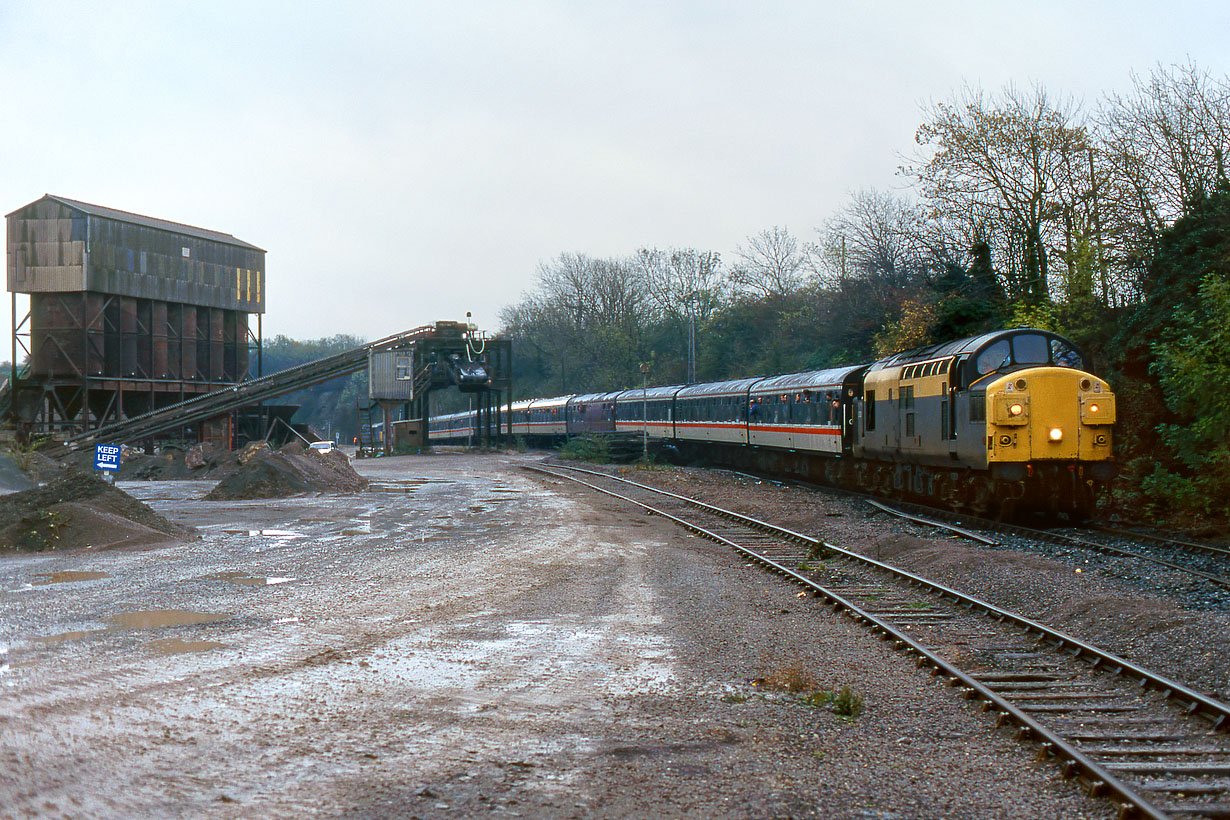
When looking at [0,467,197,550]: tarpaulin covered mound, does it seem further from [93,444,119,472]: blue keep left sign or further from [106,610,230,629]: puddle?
[106,610,230,629]: puddle

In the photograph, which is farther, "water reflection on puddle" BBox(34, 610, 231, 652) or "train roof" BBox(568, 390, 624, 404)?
"train roof" BBox(568, 390, 624, 404)

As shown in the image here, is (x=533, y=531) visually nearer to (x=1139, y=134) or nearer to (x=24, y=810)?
(x=24, y=810)

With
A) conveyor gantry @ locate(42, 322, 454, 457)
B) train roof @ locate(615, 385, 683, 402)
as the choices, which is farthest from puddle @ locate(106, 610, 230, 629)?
conveyor gantry @ locate(42, 322, 454, 457)

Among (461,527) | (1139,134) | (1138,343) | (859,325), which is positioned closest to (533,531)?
(461,527)

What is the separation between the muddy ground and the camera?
5.73 metres

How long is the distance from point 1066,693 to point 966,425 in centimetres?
1164

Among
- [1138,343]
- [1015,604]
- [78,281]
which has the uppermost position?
[78,281]

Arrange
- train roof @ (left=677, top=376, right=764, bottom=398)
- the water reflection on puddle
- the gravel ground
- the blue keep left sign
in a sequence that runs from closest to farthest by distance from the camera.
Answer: the gravel ground, the water reflection on puddle, the blue keep left sign, train roof @ (left=677, top=376, right=764, bottom=398)

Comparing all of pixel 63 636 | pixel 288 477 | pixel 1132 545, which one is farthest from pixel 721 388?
pixel 63 636

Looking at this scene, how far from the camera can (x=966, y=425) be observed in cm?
1905

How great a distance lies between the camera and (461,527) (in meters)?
21.3

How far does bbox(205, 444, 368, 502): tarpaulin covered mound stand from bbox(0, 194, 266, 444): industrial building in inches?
954

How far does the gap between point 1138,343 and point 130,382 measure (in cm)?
4829

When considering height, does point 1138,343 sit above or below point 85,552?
above
